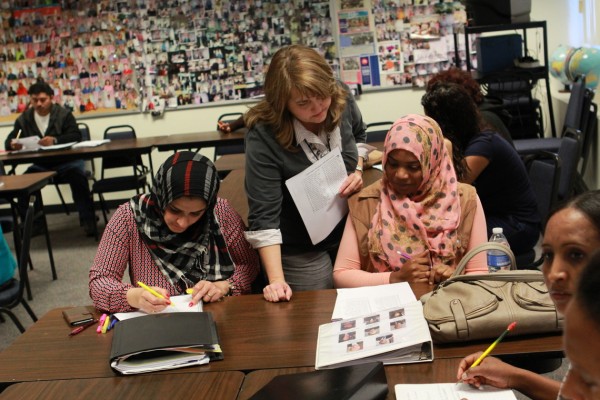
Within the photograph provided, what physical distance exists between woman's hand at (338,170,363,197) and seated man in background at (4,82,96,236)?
434 cm

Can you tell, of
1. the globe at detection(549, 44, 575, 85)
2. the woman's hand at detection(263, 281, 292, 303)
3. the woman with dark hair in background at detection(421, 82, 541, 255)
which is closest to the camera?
the woman's hand at detection(263, 281, 292, 303)

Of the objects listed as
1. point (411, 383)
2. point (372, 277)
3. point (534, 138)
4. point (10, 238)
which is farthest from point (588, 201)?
point (10, 238)

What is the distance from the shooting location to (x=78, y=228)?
6902mm

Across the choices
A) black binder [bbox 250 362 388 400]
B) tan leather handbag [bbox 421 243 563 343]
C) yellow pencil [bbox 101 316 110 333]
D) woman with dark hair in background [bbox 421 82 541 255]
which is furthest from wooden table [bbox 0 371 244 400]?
woman with dark hair in background [bbox 421 82 541 255]

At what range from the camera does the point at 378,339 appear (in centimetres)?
176

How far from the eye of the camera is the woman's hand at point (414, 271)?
2.18 m

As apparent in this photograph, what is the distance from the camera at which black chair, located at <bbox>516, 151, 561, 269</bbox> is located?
3.00 meters

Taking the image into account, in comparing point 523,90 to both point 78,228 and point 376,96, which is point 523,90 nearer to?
point 376,96

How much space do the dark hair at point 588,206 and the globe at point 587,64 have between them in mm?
3975

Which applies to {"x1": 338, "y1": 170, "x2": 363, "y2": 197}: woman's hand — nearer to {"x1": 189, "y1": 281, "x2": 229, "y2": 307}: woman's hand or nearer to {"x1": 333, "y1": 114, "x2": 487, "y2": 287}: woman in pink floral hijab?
{"x1": 333, "y1": 114, "x2": 487, "y2": 287}: woman in pink floral hijab

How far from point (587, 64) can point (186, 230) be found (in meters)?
3.85

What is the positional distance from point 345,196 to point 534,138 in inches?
A: 140

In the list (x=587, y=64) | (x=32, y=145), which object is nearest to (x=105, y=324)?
(x=587, y=64)

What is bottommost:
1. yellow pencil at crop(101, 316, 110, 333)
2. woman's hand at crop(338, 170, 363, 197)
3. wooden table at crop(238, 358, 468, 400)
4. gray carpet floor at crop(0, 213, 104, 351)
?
gray carpet floor at crop(0, 213, 104, 351)
